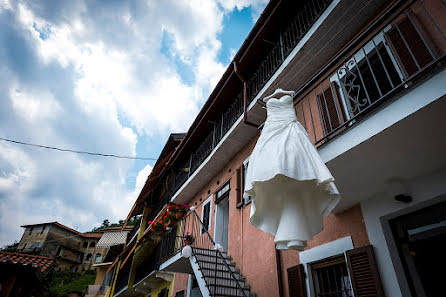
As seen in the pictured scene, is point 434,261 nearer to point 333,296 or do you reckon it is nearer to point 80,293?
point 333,296

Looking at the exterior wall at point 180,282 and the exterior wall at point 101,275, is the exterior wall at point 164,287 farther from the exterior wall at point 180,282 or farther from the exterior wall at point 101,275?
the exterior wall at point 101,275

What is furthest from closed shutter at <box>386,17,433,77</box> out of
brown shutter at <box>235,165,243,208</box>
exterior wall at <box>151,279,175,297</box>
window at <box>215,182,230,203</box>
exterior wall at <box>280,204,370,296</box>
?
exterior wall at <box>151,279,175,297</box>

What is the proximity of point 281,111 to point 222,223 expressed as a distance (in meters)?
6.67

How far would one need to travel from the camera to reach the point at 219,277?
20.3ft

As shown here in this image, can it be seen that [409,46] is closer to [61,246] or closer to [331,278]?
[331,278]

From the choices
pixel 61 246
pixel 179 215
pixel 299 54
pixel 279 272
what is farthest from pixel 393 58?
pixel 61 246

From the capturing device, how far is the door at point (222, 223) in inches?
348

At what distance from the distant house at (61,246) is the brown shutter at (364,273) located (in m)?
50.2

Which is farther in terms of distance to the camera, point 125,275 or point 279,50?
point 125,275

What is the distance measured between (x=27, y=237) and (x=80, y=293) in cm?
2528

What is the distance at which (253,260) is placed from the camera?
6387 millimetres

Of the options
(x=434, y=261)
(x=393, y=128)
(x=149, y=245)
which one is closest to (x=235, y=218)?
(x=434, y=261)

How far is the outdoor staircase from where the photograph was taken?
572cm

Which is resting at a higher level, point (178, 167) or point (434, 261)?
point (178, 167)
